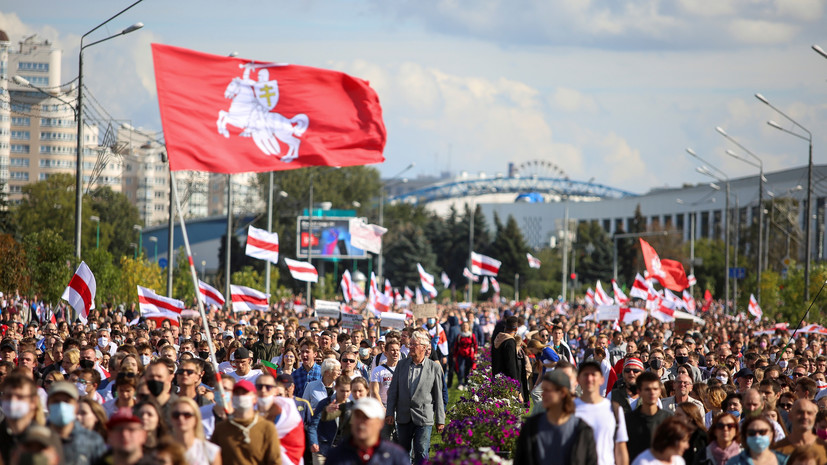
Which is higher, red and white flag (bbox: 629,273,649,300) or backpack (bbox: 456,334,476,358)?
red and white flag (bbox: 629,273,649,300)

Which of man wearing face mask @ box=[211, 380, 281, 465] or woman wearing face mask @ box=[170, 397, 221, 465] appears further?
man wearing face mask @ box=[211, 380, 281, 465]

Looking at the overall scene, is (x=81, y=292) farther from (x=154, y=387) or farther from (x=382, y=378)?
(x=154, y=387)

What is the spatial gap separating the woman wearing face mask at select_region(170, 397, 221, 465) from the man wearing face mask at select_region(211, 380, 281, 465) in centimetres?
46

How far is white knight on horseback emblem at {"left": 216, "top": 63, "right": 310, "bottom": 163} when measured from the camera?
397 inches

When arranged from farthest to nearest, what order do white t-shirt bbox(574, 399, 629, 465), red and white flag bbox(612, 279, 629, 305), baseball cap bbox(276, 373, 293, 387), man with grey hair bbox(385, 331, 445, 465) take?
red and white flag bbox(612, 279, 629, 305)
man with grey hair bbox(385, 331, 445, 465)
baseball cap bbox(276, 373, 293, 387)
white t-shirt bbox(574, 399, 629, 465)

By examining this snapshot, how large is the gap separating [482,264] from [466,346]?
26.3 metres

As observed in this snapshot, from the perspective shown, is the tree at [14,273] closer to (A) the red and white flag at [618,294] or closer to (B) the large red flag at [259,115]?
(A) the red and white flag at [618,294]

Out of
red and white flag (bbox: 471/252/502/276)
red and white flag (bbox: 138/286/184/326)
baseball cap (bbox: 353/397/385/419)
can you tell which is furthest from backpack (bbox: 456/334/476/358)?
red and white flag (bbox: 471/252/502/276)

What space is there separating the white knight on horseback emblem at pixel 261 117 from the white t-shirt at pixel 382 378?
3.61 metres

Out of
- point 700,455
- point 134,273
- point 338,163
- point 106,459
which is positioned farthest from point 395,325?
point 134,273

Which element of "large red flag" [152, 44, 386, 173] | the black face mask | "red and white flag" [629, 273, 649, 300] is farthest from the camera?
"red and white flag" [629, 273, 649, 300]

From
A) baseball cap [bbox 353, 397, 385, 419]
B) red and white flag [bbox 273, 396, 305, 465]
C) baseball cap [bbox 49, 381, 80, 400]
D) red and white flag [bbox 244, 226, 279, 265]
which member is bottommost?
red and white flag [bbox 273, 396, 305, 465]

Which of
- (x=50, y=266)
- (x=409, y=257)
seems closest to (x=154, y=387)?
(x=50, y=266)

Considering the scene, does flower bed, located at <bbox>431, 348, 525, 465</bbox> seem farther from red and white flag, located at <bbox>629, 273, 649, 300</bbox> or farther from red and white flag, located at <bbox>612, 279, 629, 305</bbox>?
red and white flag, located at <bbox>612, 279, 629, 305</bbox>
